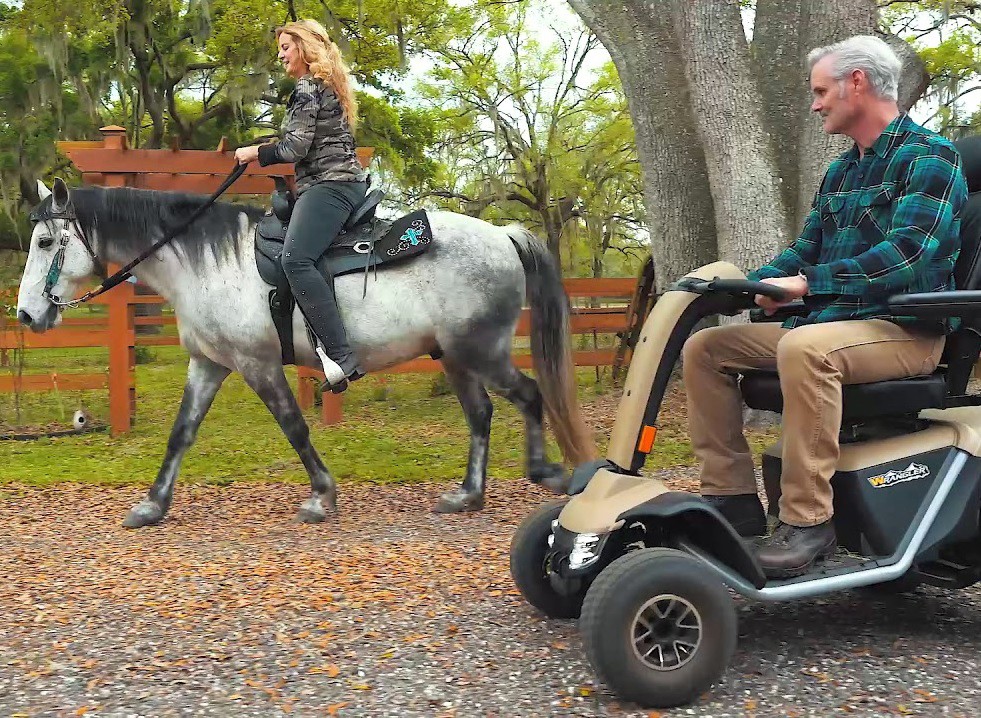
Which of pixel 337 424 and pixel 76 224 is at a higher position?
pixel 76 224

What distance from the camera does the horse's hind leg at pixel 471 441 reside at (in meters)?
5.86

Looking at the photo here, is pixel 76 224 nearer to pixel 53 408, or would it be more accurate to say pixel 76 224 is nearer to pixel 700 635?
pixel 700 635

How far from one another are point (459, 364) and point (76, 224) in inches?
89.5

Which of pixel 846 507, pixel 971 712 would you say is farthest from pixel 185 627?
pixel 971 712

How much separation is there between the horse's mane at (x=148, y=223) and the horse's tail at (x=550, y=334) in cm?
168

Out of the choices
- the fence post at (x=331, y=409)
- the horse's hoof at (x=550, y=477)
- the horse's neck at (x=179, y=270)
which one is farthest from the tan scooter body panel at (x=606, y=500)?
the fence post at (x=331, y=409)

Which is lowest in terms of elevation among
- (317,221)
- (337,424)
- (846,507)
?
(337,424)

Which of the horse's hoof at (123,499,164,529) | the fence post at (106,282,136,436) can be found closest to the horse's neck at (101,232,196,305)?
the horse's hoof at (123,499,164,529)

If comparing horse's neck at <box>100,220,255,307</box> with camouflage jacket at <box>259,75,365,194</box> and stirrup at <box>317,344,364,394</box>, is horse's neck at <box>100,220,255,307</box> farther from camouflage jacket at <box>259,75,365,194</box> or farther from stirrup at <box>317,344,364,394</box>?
stirrup at <box>317,344,364,394</box>

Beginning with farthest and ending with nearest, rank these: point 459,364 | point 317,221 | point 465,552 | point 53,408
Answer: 1. point 53,408
2. point 459,364
3. point 317,221
4. point 465,552

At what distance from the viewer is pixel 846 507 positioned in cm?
323

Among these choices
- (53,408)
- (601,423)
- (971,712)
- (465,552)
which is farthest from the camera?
(53,408)

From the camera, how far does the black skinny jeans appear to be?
5254 mm

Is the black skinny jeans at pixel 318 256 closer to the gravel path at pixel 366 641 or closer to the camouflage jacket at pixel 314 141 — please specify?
the camouflage jacket at pixel 314 141
